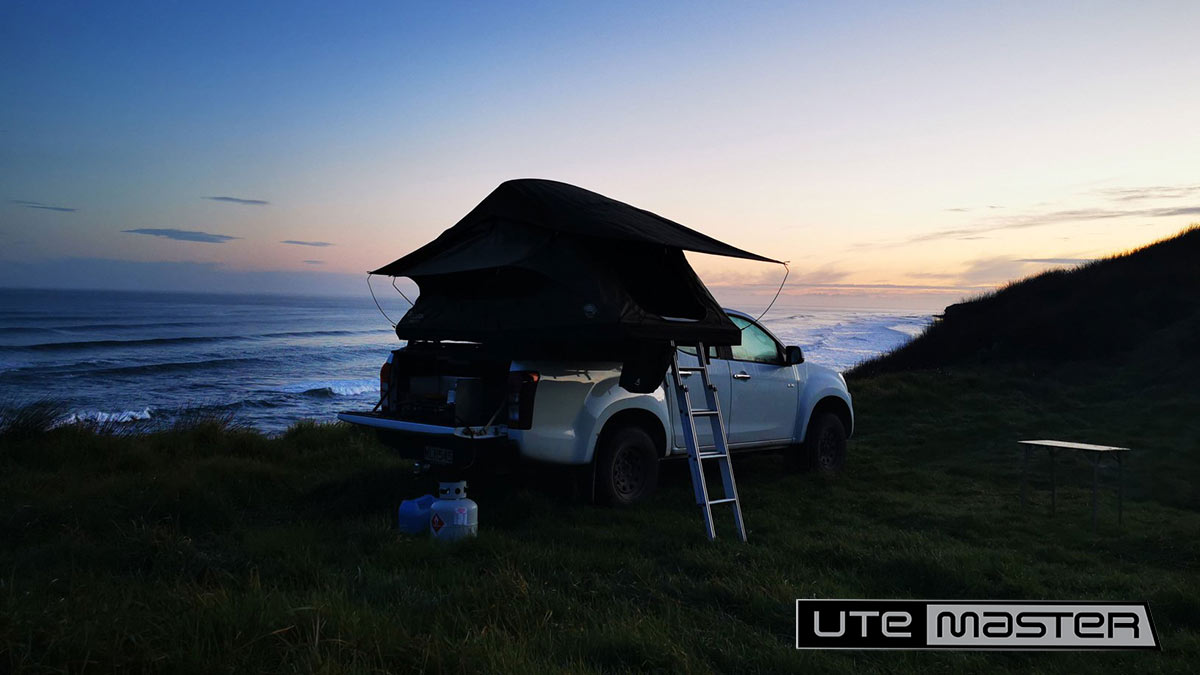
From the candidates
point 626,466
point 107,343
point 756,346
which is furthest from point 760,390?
point 107,343

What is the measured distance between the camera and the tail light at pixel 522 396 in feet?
22.5

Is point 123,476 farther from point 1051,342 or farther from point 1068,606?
point 1051,342

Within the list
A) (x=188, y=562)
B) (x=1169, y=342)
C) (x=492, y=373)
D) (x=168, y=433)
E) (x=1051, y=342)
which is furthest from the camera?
(x=1051, y=342)

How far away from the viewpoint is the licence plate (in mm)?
6859

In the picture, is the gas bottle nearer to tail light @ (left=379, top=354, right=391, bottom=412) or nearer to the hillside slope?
tail light @ (left=379, top=354, right=391, bottom=412)

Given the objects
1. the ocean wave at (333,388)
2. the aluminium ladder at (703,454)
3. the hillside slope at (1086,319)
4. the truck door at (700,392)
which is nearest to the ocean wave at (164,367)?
the ocean wave at (333,388)

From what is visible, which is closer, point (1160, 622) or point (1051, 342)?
point (1160, 622)

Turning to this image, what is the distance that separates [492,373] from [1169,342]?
51.1ft

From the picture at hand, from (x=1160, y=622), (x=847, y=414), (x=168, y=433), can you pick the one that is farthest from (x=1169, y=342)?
(x=168, y=433)

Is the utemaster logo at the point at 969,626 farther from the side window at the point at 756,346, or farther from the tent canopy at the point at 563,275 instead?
the side window at the point at 756,346

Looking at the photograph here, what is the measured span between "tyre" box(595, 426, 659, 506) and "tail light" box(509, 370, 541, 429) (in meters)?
0.87

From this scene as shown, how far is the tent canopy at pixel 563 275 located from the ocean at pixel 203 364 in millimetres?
6828

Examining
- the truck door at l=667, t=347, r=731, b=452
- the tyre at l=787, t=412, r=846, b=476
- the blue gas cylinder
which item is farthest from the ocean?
the tyre at l=787, t=412, r=846, b=476

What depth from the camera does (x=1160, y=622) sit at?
4652mm
